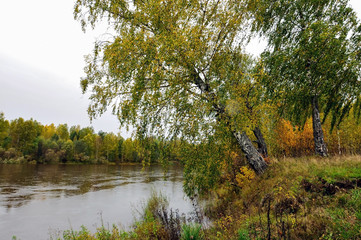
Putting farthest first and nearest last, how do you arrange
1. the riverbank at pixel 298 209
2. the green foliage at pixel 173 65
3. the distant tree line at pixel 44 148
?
the distant tree line at pixel 44 148 < the green foliage at pixel 173 65 < the riverbank at pixel 298 209

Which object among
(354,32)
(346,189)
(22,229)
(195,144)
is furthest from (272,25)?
(22,229)

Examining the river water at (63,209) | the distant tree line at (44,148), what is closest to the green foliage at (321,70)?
the river water at (63,209)

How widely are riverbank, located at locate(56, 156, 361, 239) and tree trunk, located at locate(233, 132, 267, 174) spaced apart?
1.15 ft

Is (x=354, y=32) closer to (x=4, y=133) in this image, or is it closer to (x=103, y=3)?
(x=103, y=3)

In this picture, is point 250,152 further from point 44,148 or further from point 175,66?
point 44,148

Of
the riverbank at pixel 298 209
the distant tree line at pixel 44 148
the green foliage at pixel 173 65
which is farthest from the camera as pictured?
the distant tree line at pixel 44 148

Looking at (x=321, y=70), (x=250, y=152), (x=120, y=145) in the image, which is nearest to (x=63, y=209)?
(x=250, y=152)

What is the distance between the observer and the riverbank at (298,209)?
3.87m

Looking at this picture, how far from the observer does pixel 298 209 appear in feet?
17.3

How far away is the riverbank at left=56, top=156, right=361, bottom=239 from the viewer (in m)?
3.87

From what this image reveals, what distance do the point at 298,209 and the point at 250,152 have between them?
3.45 metres

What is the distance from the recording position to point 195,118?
689 centimetres

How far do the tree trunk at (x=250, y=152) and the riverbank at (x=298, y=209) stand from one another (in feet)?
1.15

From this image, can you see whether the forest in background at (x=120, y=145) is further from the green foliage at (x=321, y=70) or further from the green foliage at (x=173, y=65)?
the green foliage at (x=321, y=70)
